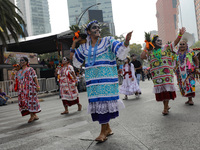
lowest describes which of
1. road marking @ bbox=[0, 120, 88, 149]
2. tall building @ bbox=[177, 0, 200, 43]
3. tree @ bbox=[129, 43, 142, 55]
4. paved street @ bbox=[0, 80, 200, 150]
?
road marking @ bbox=[0, 120, 88, 149]

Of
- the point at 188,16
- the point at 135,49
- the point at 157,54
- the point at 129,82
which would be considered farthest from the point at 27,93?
the point at 188,16

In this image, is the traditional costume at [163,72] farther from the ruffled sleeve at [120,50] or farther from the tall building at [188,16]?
the tall building at [188,16]

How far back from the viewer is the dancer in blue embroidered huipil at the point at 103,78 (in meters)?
3.68

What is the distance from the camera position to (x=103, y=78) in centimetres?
373

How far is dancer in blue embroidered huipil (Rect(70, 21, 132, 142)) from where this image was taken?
3680mm

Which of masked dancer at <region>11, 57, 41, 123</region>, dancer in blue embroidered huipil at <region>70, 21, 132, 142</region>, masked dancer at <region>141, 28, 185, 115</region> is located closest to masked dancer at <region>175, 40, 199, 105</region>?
masked dancer at <region>141, 28, 185, 115</region>

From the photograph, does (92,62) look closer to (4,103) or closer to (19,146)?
(19,146)

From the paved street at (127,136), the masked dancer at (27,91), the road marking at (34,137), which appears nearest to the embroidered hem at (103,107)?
the paved street at (127,136)

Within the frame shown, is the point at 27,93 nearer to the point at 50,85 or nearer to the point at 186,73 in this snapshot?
the point at 186,73

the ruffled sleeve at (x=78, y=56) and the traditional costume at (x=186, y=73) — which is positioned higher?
Result: the ruffled sleeve at (x=78, y=56)

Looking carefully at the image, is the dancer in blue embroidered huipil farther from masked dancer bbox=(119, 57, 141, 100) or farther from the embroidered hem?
masked dancer bbox=(119, 57, 141, 100)

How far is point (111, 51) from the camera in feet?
12.9

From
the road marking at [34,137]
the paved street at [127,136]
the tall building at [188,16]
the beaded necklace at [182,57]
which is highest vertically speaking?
the tall building at [188,16]

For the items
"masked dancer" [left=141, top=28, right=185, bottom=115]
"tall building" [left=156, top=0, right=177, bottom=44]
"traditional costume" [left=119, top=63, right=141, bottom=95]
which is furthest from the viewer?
"tall building" [left=156, top=0, right=177, bottom=44]
